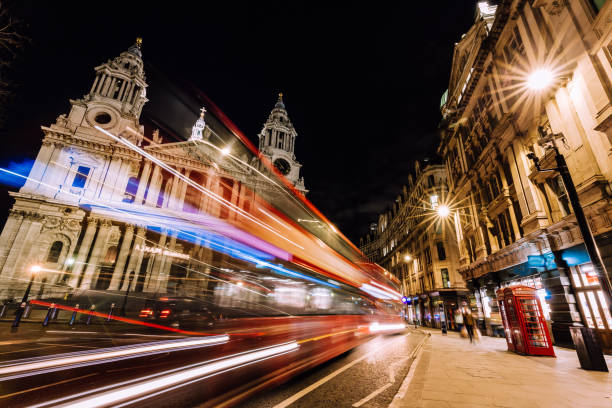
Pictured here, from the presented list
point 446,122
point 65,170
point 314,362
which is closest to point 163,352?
point 314,362

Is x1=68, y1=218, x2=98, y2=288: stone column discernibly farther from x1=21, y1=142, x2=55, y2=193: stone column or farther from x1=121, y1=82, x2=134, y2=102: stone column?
x1=121, y1=82, x2=134, y2=102: stone column

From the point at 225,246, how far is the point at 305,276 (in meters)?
5.51

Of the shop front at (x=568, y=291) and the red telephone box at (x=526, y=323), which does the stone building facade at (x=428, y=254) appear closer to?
the shop front at (x=568, y=291)

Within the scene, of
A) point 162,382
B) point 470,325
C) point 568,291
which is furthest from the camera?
point 470,325

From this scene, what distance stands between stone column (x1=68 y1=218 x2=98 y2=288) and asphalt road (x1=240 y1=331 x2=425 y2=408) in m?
36.5

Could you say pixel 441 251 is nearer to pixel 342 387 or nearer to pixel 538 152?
pixel 538 152

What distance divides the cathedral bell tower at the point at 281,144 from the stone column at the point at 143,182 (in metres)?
24.7

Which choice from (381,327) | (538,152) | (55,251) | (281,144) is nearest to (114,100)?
(55,251)

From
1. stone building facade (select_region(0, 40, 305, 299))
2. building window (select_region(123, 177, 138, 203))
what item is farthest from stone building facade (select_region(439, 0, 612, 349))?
building window (select_region(123, 177, 138, 203))

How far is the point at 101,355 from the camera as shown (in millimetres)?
7211

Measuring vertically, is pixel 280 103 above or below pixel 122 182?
above

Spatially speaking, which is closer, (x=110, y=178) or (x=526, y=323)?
(x=526, y=323)

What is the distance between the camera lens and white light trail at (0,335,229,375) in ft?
19.1

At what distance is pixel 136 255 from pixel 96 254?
14.1ft
